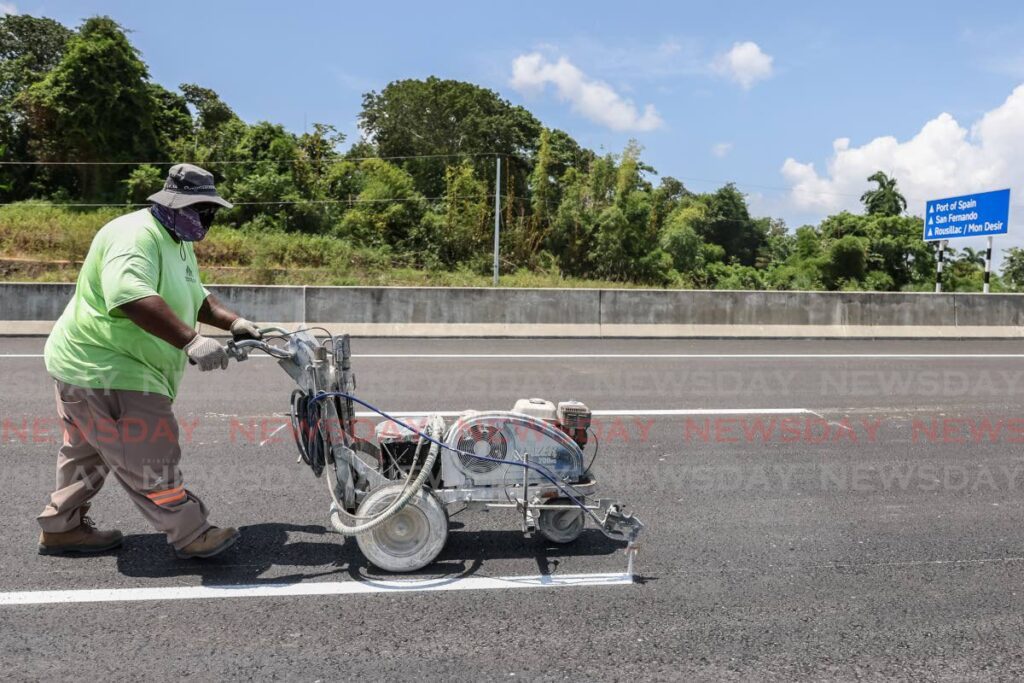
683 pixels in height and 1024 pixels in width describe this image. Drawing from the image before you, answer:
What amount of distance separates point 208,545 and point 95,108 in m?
29.4

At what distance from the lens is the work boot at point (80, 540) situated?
3.98 meters

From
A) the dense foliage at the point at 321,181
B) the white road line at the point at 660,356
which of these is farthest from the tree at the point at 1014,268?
the white road line at the point at 660,356

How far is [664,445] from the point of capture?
6.38m

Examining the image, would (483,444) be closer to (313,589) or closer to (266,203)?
(313,589)

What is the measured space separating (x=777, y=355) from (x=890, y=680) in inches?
389

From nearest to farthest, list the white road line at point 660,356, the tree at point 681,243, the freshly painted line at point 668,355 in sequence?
1. the white road line at point 660,356
2. the freshly painted line at point 668,355
3. the tree at point 681,243

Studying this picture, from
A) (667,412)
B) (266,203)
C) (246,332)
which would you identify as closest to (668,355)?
(667,412)

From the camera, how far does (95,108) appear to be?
28.6 meters

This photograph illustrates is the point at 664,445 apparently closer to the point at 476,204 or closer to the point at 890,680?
the point at 890,680

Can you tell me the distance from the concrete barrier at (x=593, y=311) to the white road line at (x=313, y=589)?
10.2 metres

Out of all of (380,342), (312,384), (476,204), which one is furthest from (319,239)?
(312,384)

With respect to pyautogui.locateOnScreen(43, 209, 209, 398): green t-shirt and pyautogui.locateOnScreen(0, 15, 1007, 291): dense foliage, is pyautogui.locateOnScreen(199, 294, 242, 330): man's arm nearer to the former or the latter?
pyautogui.locateOnScreen(43, 209, 209, 398): green t-shirt

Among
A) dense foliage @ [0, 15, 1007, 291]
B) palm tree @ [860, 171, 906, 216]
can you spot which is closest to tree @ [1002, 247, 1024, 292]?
palm tree @ [860, 171, 906, 216]

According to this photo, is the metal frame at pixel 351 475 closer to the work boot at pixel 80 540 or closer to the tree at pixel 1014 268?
the work boot at pixel 80 540
